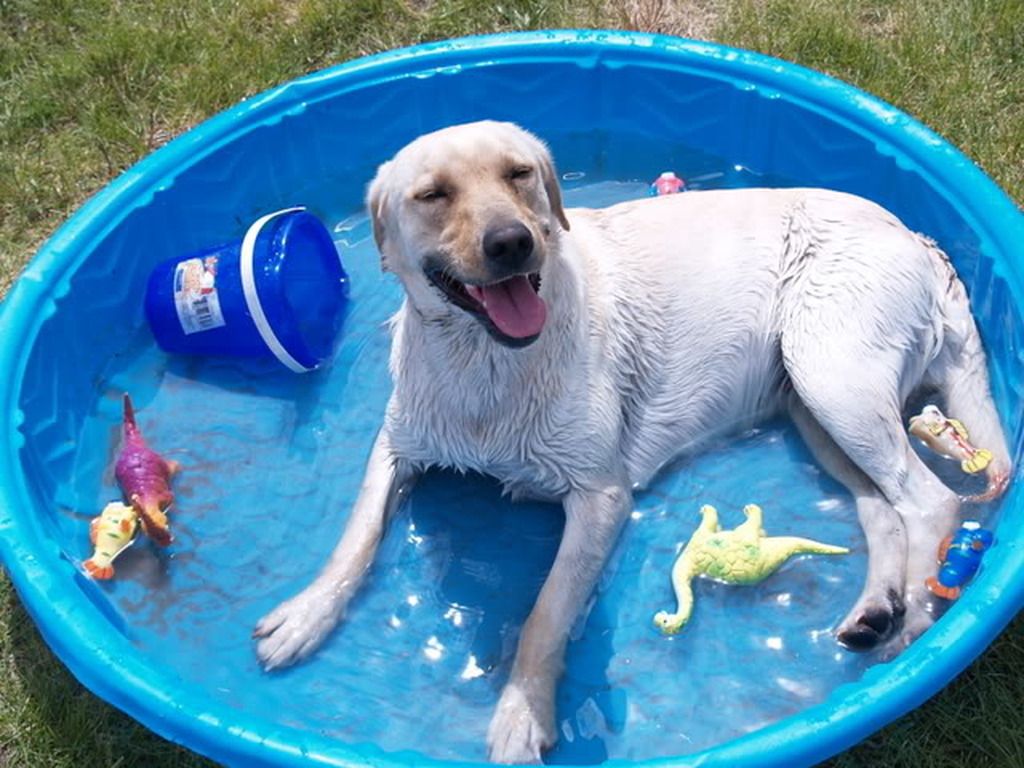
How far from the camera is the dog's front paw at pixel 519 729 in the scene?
295 centimetres

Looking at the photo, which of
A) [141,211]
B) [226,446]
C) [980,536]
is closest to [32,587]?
[226,446]

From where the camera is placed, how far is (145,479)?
375cm

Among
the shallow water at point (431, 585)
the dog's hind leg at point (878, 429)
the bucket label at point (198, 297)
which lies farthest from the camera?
the bucket label at point (198, 297)

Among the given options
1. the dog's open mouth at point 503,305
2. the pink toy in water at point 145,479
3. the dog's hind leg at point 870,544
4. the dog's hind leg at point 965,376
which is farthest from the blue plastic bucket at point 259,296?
the dog's hind leg at point 965,376

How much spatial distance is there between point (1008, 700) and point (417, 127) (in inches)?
135

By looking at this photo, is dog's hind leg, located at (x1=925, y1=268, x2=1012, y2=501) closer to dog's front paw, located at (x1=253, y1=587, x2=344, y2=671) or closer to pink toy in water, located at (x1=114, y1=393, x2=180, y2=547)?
dog's front paw, located at (x1=253, y1=587, x2=344, y2=671)

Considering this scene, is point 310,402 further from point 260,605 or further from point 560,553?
point 560,553

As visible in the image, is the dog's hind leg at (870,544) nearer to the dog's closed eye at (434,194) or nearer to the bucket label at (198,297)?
the dog's closed eye at (434,194)

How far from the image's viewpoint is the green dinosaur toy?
3367 millimetres

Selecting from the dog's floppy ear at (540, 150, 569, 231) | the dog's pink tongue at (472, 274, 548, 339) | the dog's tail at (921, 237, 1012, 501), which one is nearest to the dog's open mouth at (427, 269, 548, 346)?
the dog's pink tongue at (472, 274, 548, 339)

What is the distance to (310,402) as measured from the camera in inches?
165

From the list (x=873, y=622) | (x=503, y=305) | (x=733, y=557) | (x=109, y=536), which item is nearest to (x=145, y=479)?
(x=109, y=536)

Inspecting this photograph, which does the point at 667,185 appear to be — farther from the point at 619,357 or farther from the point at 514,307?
the point at 514,307

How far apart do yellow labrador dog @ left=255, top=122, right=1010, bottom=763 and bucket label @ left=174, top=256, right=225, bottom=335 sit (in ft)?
3.18
